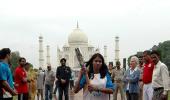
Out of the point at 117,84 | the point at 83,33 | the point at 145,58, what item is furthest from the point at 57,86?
the point at 83,33

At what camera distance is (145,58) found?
12711 mm

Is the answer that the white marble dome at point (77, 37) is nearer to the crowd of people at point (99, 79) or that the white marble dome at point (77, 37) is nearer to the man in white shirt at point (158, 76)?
the crowd of people at point (99, 79)

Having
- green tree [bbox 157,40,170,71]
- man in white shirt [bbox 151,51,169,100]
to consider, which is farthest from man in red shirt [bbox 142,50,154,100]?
green tree [bbox 157,40,170,71]

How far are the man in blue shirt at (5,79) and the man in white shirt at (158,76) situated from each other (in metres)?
2.75

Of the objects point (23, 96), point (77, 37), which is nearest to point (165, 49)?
point (77, 37)

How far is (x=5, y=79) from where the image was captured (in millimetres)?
10102

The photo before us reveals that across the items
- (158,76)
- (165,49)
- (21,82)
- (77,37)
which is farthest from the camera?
(77,37)

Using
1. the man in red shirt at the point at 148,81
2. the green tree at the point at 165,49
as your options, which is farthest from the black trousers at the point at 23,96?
the green tree at the point at 165,49

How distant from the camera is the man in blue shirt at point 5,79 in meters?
10.0

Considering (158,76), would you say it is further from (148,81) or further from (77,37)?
(77,37)

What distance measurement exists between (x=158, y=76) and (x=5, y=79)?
296 centimetres

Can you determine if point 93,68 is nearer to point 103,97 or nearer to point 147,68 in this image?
point 103,97

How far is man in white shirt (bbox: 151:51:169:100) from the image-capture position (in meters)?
10.9

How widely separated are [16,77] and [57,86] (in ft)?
11.4
